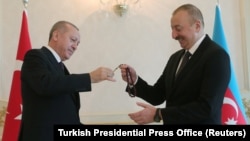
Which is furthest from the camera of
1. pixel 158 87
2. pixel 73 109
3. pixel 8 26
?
pixel 8 26

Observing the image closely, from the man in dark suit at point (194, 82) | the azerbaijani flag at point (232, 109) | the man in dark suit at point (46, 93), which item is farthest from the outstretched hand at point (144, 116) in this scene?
the azerbaijani flag at point (232, 109)

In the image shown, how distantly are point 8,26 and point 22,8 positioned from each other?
25 cm

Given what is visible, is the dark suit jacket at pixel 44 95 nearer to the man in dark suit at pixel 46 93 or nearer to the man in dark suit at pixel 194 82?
the man in dark suit at pixel 46 93

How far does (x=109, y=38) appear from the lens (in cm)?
356

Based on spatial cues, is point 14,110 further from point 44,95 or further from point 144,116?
point 144,116

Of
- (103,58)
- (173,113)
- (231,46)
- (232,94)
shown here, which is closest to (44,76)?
(173,113)

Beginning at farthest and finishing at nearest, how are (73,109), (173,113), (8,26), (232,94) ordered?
(8,26)
(232,94)
(73,109)
(173,113)

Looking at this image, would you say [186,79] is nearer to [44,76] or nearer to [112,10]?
[44,76]

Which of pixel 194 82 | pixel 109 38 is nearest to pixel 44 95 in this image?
pixel 194 82

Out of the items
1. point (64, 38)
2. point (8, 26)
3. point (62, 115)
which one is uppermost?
point (8, 26)

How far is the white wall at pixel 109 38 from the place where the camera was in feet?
11.4

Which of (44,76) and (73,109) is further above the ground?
(44,76)

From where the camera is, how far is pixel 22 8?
3535 millimetres

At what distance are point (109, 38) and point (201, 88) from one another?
1.88m
